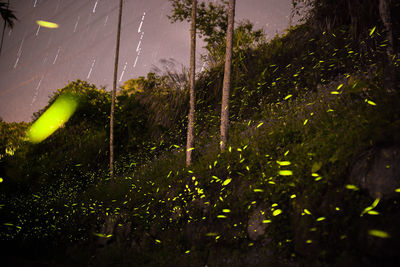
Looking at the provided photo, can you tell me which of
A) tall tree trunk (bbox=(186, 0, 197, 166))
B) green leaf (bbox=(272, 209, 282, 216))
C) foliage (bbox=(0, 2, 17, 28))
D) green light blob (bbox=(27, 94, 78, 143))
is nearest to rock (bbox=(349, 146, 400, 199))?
green leaf (bbox=(272, 209, 282, 216))

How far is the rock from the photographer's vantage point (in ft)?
9.30

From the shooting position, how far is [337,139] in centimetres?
375

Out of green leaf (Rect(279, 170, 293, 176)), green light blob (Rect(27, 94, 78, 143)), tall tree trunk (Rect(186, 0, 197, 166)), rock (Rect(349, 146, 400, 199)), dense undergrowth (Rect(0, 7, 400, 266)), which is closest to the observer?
rock (Rect(349, 146, 400, 199))

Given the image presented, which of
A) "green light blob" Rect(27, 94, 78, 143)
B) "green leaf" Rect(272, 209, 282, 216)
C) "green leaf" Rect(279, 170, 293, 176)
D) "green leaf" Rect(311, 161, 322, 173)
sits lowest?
"green leaf" Rect(272, 209, 282, 216)

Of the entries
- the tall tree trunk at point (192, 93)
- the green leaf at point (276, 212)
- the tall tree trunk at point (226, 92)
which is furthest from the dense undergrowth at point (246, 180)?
the tall tree trunk at point (192, 93)

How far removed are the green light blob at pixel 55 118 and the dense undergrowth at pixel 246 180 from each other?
5.56 metres

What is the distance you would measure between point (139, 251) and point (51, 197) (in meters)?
7.83

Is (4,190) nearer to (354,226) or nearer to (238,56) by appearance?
(238,56)

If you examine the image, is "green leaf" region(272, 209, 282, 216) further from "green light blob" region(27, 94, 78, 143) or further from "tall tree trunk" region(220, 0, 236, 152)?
"green light blob" region(27, 94, 78, 143)

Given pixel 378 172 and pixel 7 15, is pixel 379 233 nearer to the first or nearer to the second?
pixel 378 172

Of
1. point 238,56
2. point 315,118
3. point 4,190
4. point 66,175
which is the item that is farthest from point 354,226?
point 4,190

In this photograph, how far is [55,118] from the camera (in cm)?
1745

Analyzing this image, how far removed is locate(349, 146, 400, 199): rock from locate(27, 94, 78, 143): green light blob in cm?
1727

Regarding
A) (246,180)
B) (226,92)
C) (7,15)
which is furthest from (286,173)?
(7,15)
